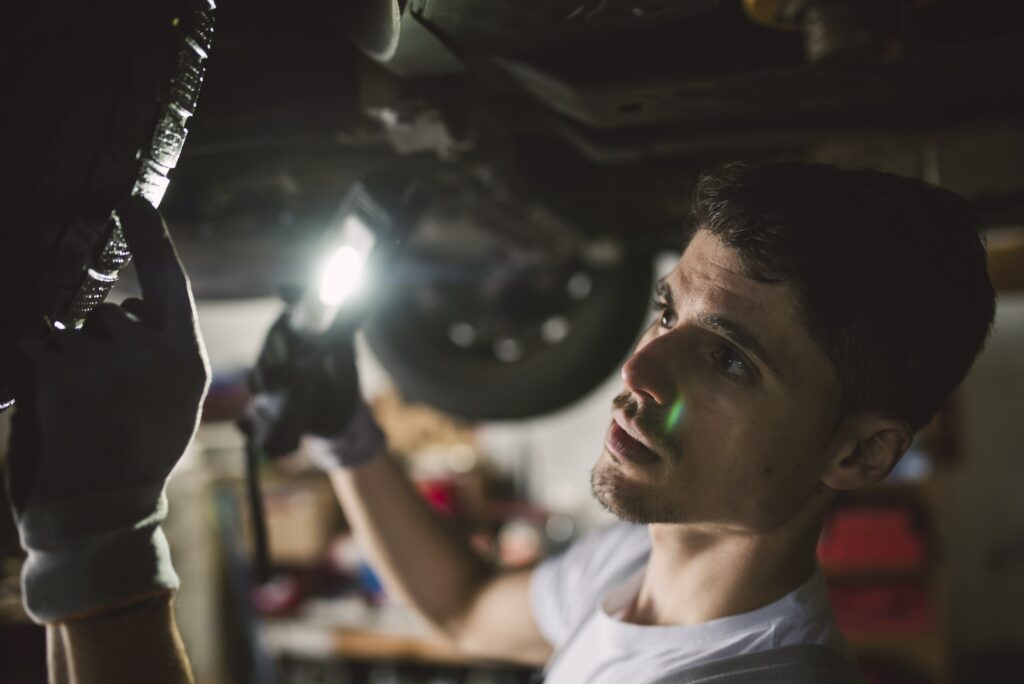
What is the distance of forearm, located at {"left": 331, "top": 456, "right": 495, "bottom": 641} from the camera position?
1.00m

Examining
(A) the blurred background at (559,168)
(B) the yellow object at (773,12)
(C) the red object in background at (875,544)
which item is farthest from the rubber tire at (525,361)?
(C) the red object in background at (875,544)

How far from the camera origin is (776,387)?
2.09 ft

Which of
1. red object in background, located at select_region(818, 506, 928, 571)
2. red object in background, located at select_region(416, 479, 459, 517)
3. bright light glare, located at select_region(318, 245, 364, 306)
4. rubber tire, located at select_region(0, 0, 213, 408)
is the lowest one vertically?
red object in background, located at select_region(818, 506, 928, 571)

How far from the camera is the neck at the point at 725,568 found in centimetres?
71

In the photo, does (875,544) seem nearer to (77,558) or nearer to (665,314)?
(665,314)

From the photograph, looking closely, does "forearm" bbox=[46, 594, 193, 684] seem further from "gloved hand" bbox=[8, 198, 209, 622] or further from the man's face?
the man's face

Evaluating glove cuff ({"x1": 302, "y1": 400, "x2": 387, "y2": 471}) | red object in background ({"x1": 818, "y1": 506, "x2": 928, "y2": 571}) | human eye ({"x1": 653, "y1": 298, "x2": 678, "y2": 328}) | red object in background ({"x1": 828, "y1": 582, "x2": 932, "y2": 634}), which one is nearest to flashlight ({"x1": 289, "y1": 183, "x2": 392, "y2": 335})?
glove cuff ({"x1": 302, "y1": 400, "x2": 387, "y2": 471})

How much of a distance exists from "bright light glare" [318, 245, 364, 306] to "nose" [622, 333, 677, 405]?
320 millimetres

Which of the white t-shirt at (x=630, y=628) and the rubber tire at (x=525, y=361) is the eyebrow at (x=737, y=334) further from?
the rubber tire at (x=525, y=361)

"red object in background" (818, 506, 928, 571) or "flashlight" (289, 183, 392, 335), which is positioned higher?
"flashlight" (289, 183, 392, 335)

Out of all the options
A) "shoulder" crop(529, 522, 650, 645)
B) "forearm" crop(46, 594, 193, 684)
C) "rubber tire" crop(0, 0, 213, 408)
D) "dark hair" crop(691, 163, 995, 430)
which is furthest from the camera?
"shoulder" crop(529, 522, 650, 645)

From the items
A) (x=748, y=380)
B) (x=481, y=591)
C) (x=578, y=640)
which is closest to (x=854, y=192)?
(x=748, y=380)

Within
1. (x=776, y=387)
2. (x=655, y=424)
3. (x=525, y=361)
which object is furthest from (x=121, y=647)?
(x=525, y=361)

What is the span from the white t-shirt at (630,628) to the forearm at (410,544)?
13 centimetres
